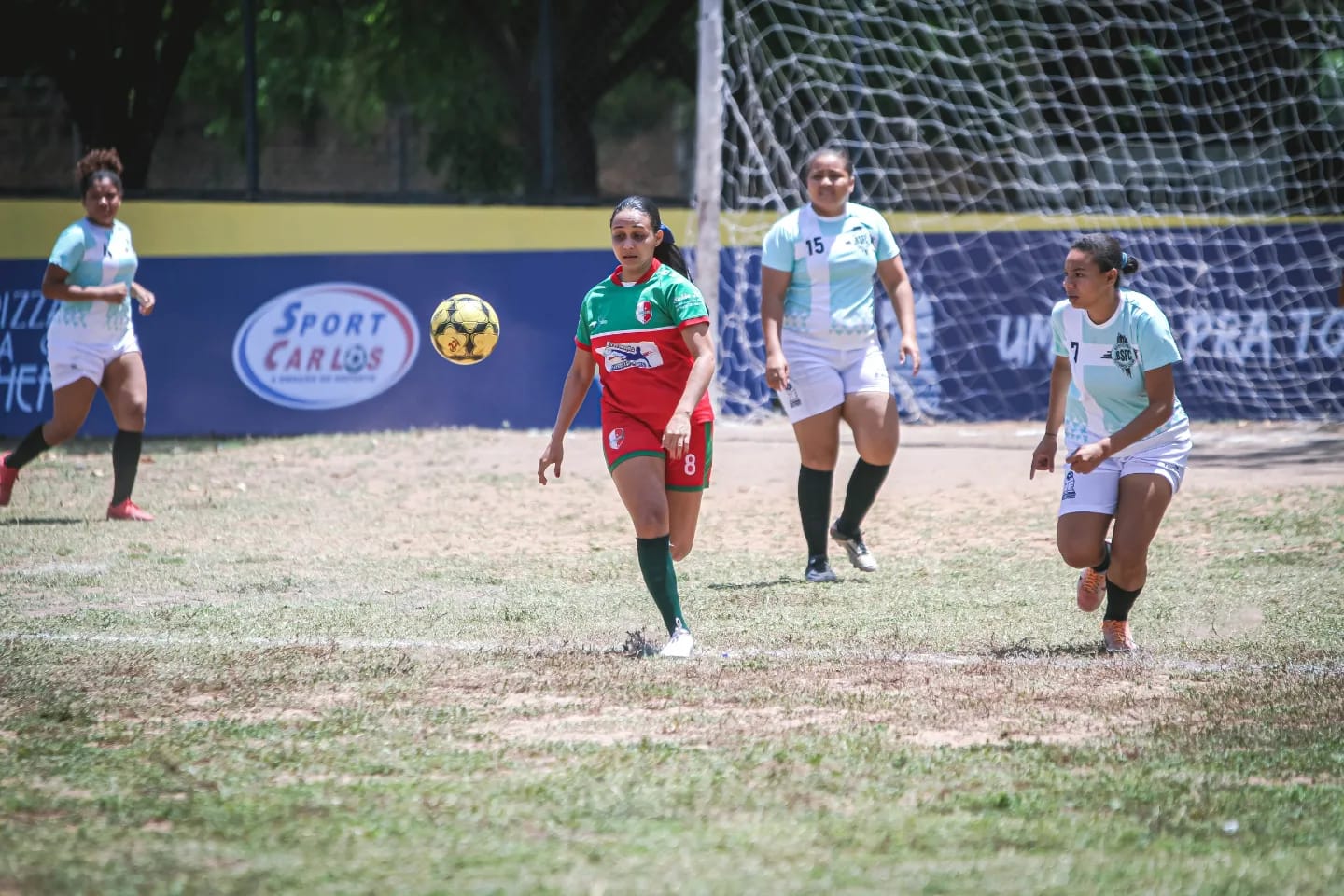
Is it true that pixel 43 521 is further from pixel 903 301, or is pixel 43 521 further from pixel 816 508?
pixel 903 301

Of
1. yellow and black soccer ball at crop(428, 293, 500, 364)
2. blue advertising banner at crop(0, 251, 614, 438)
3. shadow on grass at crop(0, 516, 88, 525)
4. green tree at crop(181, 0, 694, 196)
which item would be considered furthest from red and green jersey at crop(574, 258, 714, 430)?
green tree at crop(181, 0, 694, 196)

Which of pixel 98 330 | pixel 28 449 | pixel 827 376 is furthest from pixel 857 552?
pixel 28 449

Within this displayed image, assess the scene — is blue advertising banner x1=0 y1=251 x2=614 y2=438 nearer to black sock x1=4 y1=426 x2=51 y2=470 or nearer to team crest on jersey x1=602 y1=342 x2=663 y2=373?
black sock x1=4 y1=426 x2=51 y2=470

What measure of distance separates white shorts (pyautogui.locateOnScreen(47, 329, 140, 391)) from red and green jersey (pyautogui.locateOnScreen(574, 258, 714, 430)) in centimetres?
466

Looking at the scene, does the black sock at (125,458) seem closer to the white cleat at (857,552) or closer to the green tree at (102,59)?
the white cleat at (857,552)

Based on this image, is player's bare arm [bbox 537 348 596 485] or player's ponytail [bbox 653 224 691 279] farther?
player's ponytail [bbox 653 224 691 279]

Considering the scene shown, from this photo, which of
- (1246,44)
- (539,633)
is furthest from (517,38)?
(539,633)

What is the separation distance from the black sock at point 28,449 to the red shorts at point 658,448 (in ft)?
16.9

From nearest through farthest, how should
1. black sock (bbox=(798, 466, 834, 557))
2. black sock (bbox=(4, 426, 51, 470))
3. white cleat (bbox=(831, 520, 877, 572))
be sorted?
1. black sock (bbox=(798, 466, 834, 557))
2. white cleat (bbox=(831, 520, 877, 572))
3. black sock (bbox=(4, 426, 51, 470))

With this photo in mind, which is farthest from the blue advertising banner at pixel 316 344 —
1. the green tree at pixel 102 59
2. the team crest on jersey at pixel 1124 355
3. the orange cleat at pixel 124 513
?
the team crest on jersey at pixel 1124 355

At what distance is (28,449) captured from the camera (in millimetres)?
10055

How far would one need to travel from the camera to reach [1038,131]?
1684 cm

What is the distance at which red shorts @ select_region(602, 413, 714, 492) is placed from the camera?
632 centimetres

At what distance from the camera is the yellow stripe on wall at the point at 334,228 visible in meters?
13.9
